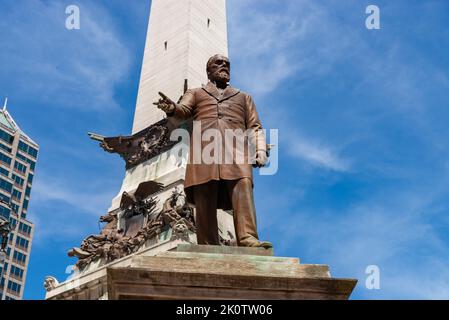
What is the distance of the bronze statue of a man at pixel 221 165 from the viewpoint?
30.5 feet

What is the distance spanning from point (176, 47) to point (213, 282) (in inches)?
971

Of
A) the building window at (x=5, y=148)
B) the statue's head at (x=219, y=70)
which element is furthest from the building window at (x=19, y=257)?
the statue's head at (x=219, y=70)

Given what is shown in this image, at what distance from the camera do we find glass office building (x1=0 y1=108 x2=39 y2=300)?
Answer: 92.9 meters

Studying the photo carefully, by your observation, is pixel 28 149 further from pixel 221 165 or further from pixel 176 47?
pixel 221 165

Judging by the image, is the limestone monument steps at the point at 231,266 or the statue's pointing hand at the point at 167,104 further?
the statue's pointing hand at the point at 167,104

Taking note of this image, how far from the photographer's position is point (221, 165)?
9.48 metres

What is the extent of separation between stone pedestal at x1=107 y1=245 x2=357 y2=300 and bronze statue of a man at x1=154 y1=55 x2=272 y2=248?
100 centimetres

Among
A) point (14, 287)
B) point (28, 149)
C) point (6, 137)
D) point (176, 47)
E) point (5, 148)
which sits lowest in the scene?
point (176, 47)

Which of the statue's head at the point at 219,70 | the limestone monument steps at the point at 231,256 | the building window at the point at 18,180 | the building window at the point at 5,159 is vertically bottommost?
the limestone monument steps at the point at 231,256

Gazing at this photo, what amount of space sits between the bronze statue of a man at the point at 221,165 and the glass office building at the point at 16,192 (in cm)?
8405

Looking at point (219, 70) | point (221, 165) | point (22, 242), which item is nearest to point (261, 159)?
point (221, 165)

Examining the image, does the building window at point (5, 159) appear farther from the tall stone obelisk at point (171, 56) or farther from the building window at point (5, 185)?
the tall stone obelisk at point (171, 56)

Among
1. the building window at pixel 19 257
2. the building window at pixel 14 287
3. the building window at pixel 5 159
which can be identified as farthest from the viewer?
the building window at pixel 5 159
